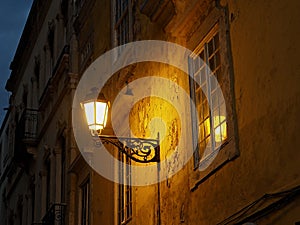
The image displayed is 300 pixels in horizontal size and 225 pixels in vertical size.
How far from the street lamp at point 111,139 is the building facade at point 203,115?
0.56 feet

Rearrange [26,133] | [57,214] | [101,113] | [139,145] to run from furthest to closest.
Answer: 1. [26,133]
2. [57,214]
3. [139,145]
4. [101,113]

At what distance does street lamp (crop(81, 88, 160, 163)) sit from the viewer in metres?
10.8

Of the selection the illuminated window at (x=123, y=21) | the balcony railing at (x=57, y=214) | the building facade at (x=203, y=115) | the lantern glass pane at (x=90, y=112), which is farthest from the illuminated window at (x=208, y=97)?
the balcony railing at (x=57, y=214)

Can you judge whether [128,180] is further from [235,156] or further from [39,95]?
[39,95]

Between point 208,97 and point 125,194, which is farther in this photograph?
point 125,194

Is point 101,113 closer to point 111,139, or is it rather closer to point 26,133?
point 111,139

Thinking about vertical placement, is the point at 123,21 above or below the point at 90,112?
above

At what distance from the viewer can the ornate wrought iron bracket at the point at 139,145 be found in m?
10.8

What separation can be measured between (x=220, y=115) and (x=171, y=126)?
1.72 m

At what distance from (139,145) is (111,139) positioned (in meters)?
0.42

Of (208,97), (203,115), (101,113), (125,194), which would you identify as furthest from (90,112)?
(125,194)

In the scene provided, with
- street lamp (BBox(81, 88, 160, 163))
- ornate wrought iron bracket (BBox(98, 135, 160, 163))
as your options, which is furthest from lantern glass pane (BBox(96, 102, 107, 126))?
ornate wrought iron bracket (BBox(98, 135, 160, 163))

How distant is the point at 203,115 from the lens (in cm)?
958

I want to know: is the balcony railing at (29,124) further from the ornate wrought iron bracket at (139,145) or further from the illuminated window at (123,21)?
the ornate wrought iron bracket at (139,145)
